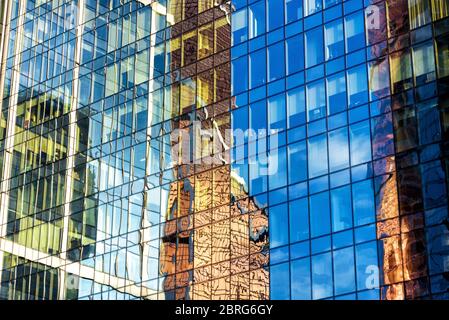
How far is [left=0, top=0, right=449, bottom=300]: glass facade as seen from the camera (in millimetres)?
47219

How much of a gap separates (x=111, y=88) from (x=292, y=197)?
1863 cm

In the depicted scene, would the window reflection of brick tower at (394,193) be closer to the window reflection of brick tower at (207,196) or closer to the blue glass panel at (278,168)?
the blue glass panel at (278,168)

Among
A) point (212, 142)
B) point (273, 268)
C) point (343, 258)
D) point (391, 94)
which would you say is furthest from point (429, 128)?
point (212, 142)

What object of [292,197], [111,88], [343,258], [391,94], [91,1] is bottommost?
[343,258]

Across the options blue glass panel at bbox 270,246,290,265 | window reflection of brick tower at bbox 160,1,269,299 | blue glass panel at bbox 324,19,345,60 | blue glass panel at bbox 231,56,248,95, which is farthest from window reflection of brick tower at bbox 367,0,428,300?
blue glass panel at bbox 231,56,248,95

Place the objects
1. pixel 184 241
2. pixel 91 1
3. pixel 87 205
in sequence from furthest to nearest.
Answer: pixel 91 1
pixel 87 205
pixel 184 241

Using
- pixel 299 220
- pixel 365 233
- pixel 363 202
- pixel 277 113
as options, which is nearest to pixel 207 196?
pixel 277 113

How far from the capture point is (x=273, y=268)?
167 ft

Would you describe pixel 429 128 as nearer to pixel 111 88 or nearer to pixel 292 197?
pixel 292 197

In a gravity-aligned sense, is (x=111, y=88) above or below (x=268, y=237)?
above

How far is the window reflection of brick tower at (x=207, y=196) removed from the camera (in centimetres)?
5275

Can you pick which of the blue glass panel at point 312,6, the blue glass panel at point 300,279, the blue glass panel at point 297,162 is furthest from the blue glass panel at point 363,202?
the blue glass panel at point 312,6

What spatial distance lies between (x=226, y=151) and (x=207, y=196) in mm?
2688

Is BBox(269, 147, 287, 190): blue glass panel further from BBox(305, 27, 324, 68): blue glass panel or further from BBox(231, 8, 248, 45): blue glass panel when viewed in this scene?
BBox(231, 8, 248, 45): blue glass panel
